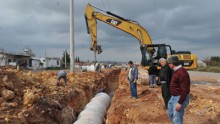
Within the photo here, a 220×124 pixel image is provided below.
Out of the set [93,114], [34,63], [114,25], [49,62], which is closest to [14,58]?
[34,63]

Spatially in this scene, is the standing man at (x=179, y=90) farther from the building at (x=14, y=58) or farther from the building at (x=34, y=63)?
the building at (x=34, y=63)

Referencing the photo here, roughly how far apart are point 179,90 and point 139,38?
1454 cm

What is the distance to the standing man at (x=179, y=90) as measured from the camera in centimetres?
512

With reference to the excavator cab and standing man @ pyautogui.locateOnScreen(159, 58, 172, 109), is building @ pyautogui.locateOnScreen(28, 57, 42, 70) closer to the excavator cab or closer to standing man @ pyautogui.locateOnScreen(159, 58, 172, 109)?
the excavator cab

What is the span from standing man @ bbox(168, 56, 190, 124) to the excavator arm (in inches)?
535

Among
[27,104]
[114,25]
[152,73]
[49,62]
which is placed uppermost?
[114,25]

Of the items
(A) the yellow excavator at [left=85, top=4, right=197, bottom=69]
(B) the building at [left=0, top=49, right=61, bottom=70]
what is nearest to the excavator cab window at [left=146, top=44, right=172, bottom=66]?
(A) the yellow excavator at [left=85, top=4, right=197, bottom=69]

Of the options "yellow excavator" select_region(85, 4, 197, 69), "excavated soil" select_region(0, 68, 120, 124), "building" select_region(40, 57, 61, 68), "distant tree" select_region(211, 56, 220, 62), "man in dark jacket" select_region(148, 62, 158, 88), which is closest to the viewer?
"excavated soil" select_region(0, 68, 120, 124)

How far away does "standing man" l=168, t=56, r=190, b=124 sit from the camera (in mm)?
5121

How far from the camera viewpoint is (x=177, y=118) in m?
5.28

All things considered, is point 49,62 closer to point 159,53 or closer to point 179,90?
point 159,53

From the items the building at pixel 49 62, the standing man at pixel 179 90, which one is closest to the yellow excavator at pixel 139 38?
the standing man at pixel 179 90

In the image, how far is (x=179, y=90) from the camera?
5.29 metres

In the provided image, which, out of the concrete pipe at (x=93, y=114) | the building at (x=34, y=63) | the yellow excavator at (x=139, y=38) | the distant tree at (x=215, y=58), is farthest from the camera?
the distant tree at (x=215, y=58)
